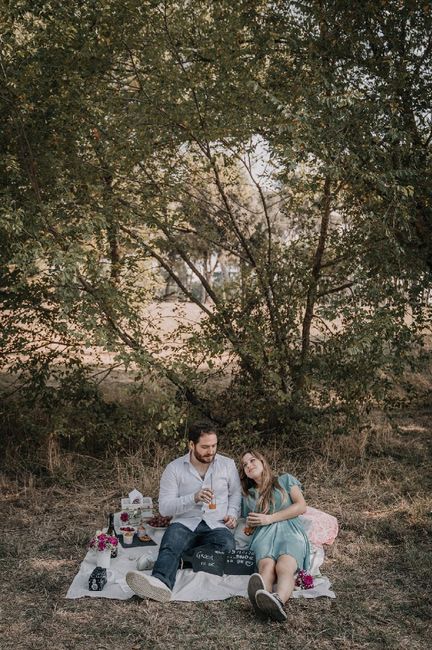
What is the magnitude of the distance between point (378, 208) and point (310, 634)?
3989 mm

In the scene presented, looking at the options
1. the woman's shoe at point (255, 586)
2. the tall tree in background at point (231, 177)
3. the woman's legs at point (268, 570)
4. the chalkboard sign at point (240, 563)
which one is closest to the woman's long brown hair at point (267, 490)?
the chalkboard sign at point (240, 563)

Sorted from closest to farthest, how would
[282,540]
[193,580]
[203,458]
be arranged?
[193,580]
[282,540]
[203,458]

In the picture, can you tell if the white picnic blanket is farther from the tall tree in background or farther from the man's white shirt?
the tall tree in background

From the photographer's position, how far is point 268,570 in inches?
166

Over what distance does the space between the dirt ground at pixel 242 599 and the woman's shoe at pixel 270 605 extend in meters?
0.06

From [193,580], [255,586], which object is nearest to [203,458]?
[193,580]

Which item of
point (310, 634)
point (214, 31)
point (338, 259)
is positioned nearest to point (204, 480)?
point (310, 634)

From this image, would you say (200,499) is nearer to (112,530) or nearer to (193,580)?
(193,580)

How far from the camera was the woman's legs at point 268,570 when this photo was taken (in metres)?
4.13

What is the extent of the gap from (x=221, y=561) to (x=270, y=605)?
0.82 m

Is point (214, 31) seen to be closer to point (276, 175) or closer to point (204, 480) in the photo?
point (276, 175)

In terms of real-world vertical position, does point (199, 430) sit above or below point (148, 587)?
above

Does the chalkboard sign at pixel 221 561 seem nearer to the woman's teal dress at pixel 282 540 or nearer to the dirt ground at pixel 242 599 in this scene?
the woman's teal dress at pixel 282 540

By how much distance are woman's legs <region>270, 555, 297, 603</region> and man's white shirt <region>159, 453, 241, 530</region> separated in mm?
722
